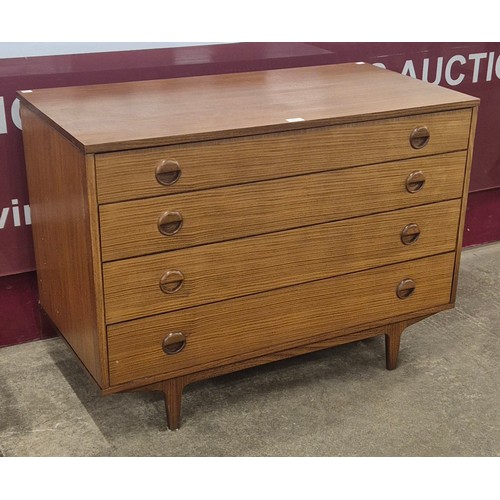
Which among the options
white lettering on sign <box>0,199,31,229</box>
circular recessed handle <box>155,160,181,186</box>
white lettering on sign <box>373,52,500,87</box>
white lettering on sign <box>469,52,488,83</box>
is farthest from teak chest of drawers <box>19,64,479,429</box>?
white lettering on sign <box>469,52,488,83</box>

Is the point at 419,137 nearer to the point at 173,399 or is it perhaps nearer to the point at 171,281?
the point at 171,281

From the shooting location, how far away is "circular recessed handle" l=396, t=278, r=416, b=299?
2.48 meters

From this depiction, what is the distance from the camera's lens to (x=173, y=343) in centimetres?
218

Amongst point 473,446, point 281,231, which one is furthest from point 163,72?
point 473,446

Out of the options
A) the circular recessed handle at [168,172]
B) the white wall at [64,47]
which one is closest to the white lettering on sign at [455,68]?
the white wall at [64,47]

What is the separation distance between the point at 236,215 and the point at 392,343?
75 cm

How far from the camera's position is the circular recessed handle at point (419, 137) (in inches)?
90.7

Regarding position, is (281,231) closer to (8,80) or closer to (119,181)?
(119,181)

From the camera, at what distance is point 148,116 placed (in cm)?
213

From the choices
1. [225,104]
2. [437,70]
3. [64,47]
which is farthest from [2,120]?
[437,70]

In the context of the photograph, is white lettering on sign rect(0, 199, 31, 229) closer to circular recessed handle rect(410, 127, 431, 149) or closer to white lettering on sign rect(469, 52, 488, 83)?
circular recessed handle rect(410, 127, 431, 149)

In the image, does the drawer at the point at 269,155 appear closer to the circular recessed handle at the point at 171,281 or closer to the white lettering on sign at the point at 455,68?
the circular recessed handle at the point at 171,281

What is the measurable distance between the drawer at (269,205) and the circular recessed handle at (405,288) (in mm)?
244

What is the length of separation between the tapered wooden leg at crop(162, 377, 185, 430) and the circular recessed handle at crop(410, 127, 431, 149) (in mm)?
907
